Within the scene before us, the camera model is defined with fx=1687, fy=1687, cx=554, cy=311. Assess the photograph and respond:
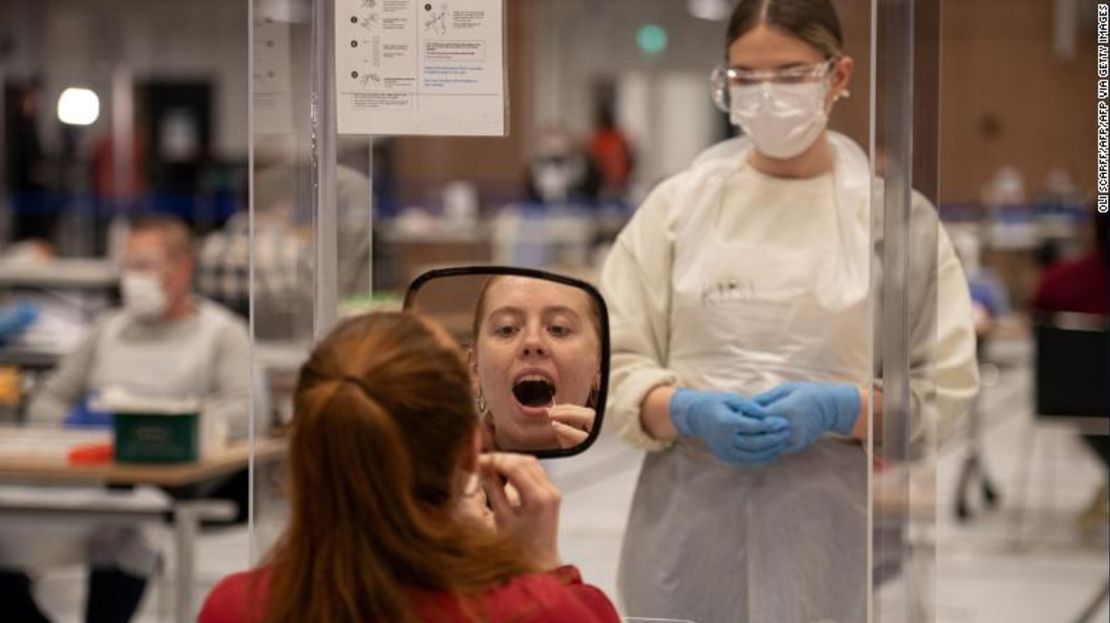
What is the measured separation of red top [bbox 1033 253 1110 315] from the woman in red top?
17.5 ft

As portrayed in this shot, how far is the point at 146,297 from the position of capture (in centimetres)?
497

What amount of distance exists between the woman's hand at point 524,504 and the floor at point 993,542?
0.71m

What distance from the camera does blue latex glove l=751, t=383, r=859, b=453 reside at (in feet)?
7.32

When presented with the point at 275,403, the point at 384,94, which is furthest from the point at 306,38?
the point at 275,403

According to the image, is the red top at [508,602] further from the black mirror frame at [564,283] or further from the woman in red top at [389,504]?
the black mirror frame at [564,283]

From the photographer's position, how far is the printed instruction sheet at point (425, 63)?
2.06m

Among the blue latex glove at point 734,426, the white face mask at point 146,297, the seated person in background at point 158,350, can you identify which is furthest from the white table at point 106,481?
the blue latex glove at point 734,426

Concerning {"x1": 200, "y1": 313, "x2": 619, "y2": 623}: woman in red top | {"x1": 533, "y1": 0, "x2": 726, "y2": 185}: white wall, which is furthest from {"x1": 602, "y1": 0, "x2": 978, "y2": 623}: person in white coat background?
{"x1": 533, "y1": 0, "x2": 726, "y2": 185}: white wall

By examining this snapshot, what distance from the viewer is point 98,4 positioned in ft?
54.1

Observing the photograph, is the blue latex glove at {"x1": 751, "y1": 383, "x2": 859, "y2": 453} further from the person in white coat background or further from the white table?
the white table

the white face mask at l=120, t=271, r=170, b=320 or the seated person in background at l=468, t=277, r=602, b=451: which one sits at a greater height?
the seated person in background at l=468, t=277, r=602, b=451

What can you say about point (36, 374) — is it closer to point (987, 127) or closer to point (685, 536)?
point (685, 536)

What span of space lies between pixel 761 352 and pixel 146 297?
3.03m

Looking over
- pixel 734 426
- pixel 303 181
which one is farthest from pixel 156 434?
pixel 734 426
